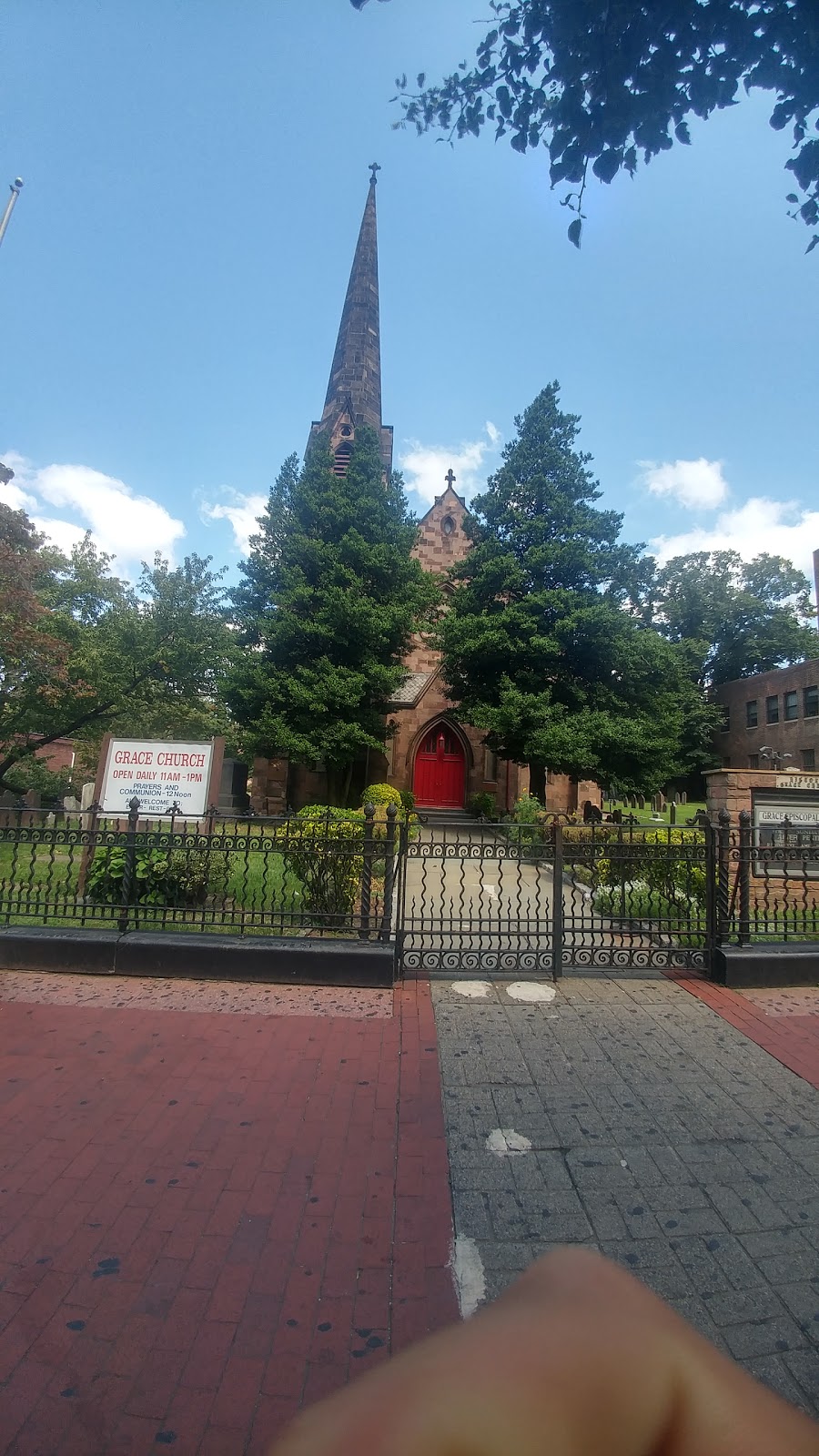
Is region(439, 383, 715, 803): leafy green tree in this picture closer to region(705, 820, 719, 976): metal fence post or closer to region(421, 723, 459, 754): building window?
region(421, 723, 459, 754): building window

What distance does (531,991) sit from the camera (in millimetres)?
5949

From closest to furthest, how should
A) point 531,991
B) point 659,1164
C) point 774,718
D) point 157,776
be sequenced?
1. point 659,1164
2. point 531,991
3. point 157,776
4. point 774,718

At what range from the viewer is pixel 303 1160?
10.9 feet

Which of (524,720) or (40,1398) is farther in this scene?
(524,720)

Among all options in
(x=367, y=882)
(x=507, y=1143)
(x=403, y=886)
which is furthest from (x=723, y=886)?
(x=507, y=1143)

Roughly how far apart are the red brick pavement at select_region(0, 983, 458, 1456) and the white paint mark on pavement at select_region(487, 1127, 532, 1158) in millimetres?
312

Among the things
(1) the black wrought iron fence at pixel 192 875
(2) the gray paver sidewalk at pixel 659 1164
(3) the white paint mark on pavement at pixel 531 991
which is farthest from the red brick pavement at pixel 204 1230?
(1) the black wrought iron fence at pixel 192 875

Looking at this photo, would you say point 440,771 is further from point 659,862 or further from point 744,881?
point 744,881

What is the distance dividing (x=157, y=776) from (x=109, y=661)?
47.1ft

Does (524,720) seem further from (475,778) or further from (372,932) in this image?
(372,932)

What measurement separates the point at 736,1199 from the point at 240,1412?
230cm

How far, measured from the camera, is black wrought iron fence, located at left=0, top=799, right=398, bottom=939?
6.18 meters

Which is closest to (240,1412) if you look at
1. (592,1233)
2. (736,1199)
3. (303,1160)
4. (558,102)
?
(303,1160)

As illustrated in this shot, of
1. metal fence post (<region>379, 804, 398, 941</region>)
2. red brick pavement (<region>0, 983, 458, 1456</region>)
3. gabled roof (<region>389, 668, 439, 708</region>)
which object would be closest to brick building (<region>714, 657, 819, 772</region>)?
gabled roof (<region>389, 668, 439, 708</region>)
